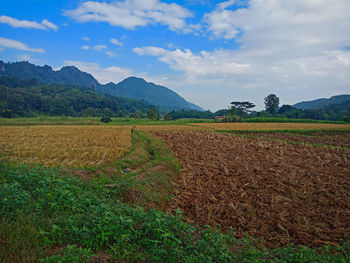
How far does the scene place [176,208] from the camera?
6926 mm

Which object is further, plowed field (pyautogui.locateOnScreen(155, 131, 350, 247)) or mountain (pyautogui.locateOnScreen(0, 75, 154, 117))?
mountain (pyautogui.locateOnScreen(0, 75, 154, 117))

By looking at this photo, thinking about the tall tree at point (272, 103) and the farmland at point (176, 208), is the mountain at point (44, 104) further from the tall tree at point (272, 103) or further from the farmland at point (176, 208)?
the farmland at point (176, 208)

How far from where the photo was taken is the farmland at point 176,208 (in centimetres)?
323

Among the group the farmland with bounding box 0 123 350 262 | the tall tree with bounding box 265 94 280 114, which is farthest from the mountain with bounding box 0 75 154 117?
the farmland with bounding box 0 123 350 262

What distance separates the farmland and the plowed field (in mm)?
33

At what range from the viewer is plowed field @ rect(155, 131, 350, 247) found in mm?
5578

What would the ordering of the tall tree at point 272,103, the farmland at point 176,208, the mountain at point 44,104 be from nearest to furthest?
the farmland at point 176,208
the mountain at point 44,104
the tall tree at point 272,103

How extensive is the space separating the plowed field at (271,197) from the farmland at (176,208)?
1.3 inches

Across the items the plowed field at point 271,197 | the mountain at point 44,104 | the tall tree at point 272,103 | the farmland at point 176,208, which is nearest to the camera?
the farmland at point 176,208

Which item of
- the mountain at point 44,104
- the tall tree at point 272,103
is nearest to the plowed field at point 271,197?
the mountain at point 44,104

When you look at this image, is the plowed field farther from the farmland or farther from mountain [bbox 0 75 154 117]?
mountain [bbox 0 75 154 117]

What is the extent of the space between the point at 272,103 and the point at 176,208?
8835 cm

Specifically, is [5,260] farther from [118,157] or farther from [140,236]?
[118,157]

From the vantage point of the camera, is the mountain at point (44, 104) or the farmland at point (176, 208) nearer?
the farmland at point (176, 208)
